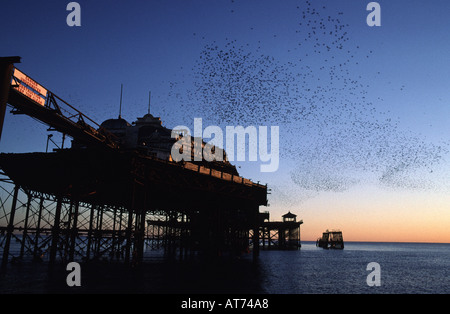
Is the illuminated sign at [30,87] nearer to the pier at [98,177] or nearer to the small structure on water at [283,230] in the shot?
the pier at [98,177]

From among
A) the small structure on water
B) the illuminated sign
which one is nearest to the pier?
the illuminated sign

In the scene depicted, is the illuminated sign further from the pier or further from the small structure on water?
the small structure on water

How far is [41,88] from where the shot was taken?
2036cm

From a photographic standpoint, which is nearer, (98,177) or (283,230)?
(98,177)

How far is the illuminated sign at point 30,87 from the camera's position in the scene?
717 inches

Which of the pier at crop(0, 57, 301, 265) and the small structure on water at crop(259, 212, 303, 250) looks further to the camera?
the small structure on water at crop(259, 212, 303, 250)

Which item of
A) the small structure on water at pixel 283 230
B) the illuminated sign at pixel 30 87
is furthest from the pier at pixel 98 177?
the small structure on water at pixel 283 230

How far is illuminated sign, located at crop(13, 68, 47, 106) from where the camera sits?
18203 millimetres

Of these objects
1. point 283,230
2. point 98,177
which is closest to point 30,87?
point 98,177

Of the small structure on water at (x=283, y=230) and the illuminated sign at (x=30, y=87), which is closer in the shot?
the illuminated sign at (x=30, y=87)

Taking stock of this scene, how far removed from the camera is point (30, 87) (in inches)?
765

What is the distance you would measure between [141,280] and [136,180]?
9022 mm

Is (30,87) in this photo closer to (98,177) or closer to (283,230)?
(98,177)

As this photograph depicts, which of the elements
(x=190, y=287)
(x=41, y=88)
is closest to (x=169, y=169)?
(x=190, y=287)
